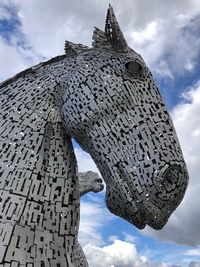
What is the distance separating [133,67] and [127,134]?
0.40 m

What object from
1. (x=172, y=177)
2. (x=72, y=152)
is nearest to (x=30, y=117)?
(x=72, y=152)

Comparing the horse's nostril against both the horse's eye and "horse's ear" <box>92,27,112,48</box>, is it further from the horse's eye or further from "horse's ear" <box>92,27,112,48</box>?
"horse's ear" <box>92,27,112,48</box>

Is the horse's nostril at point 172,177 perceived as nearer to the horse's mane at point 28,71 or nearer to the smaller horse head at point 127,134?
the smaller horse head at point 127,134

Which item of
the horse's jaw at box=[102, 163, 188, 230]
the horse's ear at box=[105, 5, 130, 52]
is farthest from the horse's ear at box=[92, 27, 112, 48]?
the horse's jaw at box=[102, 163, 188, 230]

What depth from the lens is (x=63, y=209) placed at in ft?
5.90

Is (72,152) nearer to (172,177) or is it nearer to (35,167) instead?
(35,167)

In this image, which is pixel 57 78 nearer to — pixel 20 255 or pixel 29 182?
pixel 29 182

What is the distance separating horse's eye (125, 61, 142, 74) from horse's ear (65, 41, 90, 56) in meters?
0.34

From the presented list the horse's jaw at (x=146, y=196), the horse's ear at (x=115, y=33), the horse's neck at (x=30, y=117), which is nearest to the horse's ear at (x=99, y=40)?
the horse's ear at (x=115, y=33)

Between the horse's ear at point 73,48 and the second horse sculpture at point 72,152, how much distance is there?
0.11m

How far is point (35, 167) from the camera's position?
181cm

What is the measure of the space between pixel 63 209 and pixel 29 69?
0.84m

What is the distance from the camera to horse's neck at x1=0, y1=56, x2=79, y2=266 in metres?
1.68

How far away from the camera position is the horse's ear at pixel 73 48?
7.35ft
